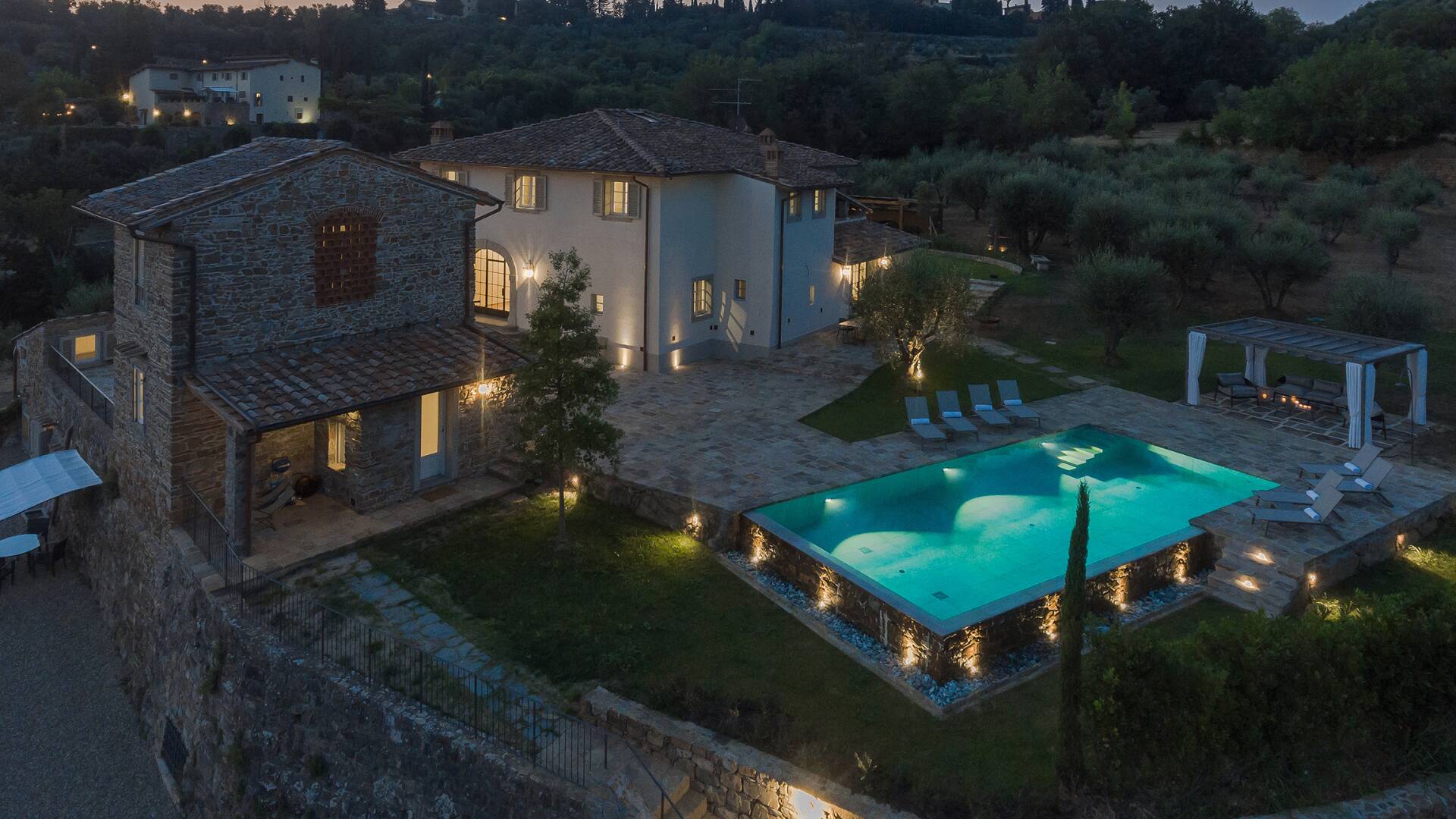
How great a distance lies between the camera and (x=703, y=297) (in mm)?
26688

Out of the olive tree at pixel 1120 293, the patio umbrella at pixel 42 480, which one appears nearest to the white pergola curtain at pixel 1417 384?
the olive tree at pixel 1120 293

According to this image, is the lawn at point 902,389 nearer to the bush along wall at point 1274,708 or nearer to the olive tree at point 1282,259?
the olive tree at point 1282,259

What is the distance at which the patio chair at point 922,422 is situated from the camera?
20.7 meters

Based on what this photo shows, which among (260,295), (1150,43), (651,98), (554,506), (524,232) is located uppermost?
(1150,43)

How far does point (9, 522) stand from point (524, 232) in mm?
13974

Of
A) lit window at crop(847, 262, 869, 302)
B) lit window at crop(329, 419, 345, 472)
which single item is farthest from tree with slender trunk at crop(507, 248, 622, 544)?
lit window at crop(847, 262, 869, 302)

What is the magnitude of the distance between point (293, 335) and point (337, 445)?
6.93 ft

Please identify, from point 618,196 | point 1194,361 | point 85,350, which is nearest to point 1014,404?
point 1194,361

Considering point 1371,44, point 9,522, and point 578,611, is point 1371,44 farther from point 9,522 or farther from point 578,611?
point 9,522

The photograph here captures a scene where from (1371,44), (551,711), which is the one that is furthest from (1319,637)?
(1371,44)

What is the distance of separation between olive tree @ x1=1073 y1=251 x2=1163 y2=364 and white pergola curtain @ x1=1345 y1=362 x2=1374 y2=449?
20.5 feet

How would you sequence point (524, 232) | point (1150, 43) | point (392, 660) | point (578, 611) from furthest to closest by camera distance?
point (1150, 43)
point (524, 232)
point (578, 611)
point (392, 660)

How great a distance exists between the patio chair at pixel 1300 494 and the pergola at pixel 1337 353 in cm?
430

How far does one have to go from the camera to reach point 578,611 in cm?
1377
